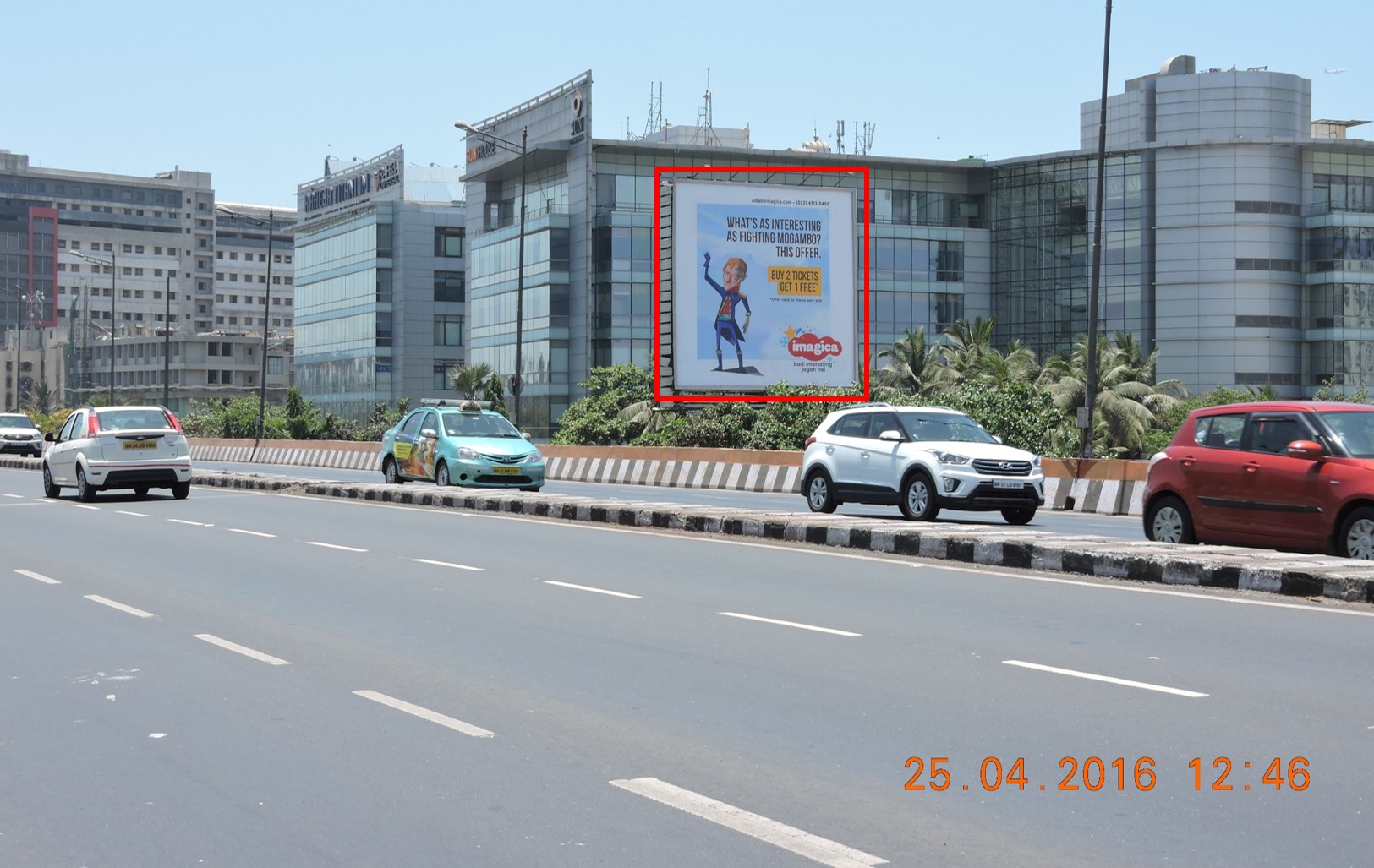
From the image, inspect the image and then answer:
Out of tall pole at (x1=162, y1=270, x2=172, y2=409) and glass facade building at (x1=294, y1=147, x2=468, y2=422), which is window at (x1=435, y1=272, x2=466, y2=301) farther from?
tall pole at (x1=162, y1=270, x2=172, y2=409)

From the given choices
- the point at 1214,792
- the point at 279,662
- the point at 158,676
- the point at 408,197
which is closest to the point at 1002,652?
the point at 1214,792

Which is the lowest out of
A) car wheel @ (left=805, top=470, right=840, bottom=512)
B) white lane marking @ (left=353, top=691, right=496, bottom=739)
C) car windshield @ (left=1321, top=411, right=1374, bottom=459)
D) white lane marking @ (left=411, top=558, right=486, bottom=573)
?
white lane marking @ (left=411, top=558, right=486, bottom=573)

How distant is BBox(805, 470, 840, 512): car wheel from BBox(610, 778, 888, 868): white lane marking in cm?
1560

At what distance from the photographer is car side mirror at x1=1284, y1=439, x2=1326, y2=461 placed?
13.7 meters

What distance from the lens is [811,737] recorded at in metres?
6.94

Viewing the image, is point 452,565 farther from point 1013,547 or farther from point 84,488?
point 84,488

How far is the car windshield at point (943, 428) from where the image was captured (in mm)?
20672

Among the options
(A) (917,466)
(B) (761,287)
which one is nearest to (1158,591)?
(A) (917,466)

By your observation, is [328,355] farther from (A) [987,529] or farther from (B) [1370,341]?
(A) [987,529]

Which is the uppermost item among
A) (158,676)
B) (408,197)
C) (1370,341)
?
(408,197)

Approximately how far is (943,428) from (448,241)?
8944cm

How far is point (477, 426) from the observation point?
28312 millimetres

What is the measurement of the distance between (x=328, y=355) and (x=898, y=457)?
98007mm

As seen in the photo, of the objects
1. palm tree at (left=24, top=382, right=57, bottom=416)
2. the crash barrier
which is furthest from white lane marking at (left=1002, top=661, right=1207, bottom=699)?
palm tree at (left=24, top=382, right=57, bottom=416)
